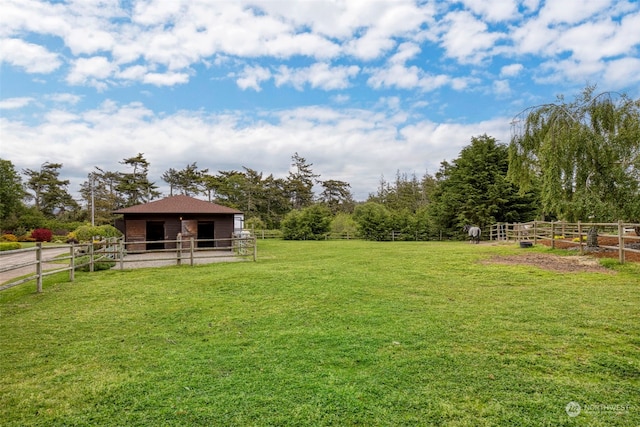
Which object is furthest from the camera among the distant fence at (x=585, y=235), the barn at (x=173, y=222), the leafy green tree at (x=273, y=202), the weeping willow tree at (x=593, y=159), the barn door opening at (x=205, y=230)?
the leafy green tree at (x=273, y=202)

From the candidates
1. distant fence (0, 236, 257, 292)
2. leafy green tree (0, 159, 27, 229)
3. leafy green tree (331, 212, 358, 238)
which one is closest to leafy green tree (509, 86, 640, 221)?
distant fence (0, 236, 257, 292)

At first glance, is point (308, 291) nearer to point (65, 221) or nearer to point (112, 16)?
point (112, 16)

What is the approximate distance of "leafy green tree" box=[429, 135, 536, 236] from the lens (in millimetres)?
27516

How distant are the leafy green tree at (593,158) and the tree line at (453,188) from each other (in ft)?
0.10

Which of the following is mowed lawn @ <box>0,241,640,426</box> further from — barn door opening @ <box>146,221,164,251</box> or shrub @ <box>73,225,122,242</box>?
shrub @ <box>73,225,122,242</box>

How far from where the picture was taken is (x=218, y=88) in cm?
1498

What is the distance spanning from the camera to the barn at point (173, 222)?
18.8 meters

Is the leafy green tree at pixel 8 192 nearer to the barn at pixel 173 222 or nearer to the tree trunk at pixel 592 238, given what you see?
the barn at pixel 173 222

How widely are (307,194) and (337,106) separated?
28.9 meters

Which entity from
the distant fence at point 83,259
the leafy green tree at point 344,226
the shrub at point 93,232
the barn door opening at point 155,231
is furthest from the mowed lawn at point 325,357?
the leafy green tree at point 344,226

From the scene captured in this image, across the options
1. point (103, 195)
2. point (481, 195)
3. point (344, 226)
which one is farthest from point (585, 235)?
point (103, 195)

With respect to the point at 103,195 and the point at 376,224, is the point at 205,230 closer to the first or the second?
the point at 376,224

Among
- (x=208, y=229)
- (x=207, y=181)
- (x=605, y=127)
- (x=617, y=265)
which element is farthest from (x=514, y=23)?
(x=207, y=181)

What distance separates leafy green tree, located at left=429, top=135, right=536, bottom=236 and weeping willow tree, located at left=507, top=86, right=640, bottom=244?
53.6 ft
